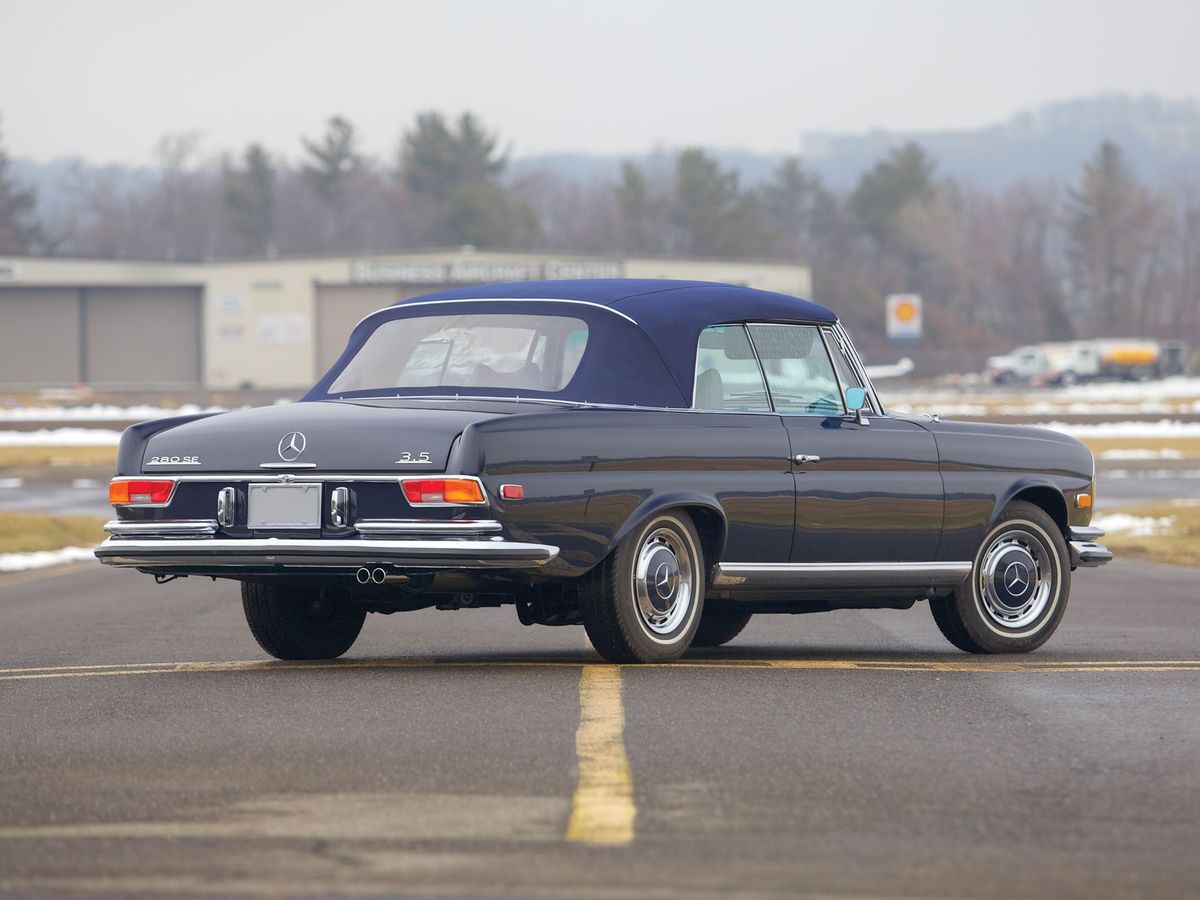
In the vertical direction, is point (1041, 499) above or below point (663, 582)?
above

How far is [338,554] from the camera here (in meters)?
8.27

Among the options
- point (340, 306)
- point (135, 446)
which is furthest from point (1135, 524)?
point (340, 306)

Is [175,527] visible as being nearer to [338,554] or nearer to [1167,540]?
[338,554]

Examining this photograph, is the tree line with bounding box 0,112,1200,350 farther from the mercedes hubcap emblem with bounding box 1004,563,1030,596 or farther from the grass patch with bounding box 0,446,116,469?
the mercedes hubcap emblem with bounding box 1004,563,1030,596

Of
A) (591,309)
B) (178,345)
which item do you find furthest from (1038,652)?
(178,345)

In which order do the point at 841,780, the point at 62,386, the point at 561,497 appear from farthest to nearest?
the point at 62,386 → the point at 561,497 → the point at 841,780

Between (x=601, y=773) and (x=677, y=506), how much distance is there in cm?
285

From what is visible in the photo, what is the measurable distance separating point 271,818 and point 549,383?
12.7 ft

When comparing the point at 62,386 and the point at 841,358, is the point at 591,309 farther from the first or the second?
the point at 62,386

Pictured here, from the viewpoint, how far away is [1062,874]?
4699mm

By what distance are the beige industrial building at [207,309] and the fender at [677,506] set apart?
81.6 meters

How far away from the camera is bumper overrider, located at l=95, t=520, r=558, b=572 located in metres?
8.13

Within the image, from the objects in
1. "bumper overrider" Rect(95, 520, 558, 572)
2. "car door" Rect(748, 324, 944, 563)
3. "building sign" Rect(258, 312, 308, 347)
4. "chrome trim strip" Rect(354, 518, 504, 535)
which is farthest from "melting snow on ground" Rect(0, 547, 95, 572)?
"building sign" Rect(258, 312, 308, 347)

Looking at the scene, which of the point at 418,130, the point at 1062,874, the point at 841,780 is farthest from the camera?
the point at 418,130
